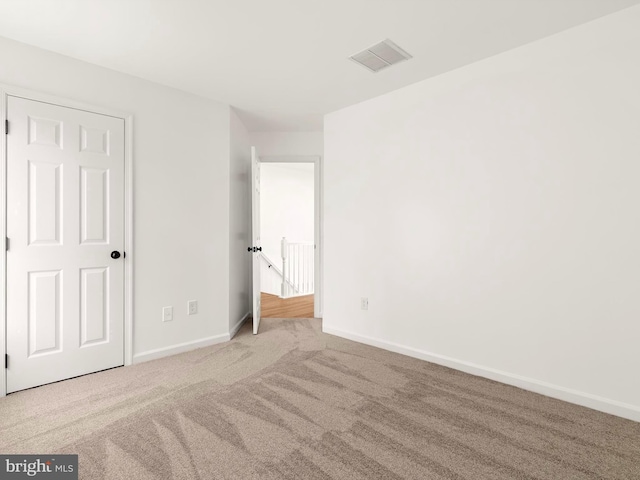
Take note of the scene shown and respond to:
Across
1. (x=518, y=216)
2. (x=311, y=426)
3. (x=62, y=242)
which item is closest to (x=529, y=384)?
(x=518, y=216)

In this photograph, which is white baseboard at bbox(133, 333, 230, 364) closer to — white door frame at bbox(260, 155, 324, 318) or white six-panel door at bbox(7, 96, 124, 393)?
white six-panel door at bbox(7, 96, 124, 393)

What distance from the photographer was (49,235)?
2451 millimetres

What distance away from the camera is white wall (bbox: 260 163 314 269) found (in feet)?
23.6

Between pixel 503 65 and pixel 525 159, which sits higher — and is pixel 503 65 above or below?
above

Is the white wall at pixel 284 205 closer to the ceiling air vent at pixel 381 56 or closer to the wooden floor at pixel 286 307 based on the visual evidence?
the wooden floor at pixel 286 307

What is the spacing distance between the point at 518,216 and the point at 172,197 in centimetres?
301

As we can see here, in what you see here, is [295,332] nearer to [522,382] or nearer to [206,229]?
[206,229]

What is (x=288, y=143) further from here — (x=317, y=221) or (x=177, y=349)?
(x=177, y=349)

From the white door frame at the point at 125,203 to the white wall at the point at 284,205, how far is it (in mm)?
4211

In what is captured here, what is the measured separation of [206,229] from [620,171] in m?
3.38

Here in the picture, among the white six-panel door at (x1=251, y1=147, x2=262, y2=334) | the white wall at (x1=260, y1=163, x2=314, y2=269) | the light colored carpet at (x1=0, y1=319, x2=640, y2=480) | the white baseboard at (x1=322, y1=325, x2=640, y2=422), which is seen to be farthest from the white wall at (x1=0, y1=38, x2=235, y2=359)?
the white wall at (x1=260, y1=163, x2=314, y2=269)

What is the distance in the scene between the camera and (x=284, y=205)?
7.43 m

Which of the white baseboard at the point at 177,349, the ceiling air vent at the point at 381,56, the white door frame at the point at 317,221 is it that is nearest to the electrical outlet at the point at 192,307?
the white baseboard at the point at 177,349

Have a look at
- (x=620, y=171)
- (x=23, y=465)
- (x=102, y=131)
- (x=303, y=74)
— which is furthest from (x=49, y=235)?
(x=620, y=171)
